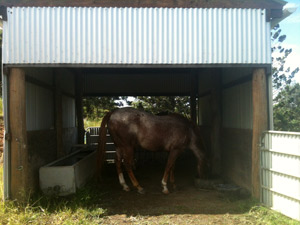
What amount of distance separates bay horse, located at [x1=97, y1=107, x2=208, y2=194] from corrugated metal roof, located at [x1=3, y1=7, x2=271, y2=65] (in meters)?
1.72

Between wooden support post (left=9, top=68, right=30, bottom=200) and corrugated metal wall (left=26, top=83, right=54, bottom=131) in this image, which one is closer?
wooden support post (left=9, top=68, right=30, bottom=200)

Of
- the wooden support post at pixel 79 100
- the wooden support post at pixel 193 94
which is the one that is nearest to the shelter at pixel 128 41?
the wooden support post at pixel 79 100

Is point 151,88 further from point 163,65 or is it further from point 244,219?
point 244,219

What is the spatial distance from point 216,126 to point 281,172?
3.07 m

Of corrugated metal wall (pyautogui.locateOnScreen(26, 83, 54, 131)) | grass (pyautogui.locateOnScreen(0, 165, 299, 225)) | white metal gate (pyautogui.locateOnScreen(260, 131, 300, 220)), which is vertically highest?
corrugated metal wall (pyautogui.locateOnScreen(26, 83, 54, 131))

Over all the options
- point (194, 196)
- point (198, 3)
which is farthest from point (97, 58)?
point (194, 196)

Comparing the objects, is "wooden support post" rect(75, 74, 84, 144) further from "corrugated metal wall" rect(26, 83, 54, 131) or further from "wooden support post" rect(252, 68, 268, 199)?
"wooden support post" rect(252, 68, 268, 199)

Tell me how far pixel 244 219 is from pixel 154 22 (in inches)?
148

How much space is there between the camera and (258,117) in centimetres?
532

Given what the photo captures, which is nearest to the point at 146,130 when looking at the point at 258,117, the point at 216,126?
the point at 216,126

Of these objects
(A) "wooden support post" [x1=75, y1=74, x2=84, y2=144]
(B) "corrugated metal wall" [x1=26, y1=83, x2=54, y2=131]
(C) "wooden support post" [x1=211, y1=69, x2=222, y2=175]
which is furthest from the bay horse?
(A) "wooden support post" [x1=75, y1=74, x2=84, y2=144]

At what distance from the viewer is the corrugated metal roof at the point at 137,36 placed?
514cm

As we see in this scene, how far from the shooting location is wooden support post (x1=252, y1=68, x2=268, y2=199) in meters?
5.30

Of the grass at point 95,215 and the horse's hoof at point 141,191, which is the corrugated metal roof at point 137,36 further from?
the horse's hoof at point 141,191
